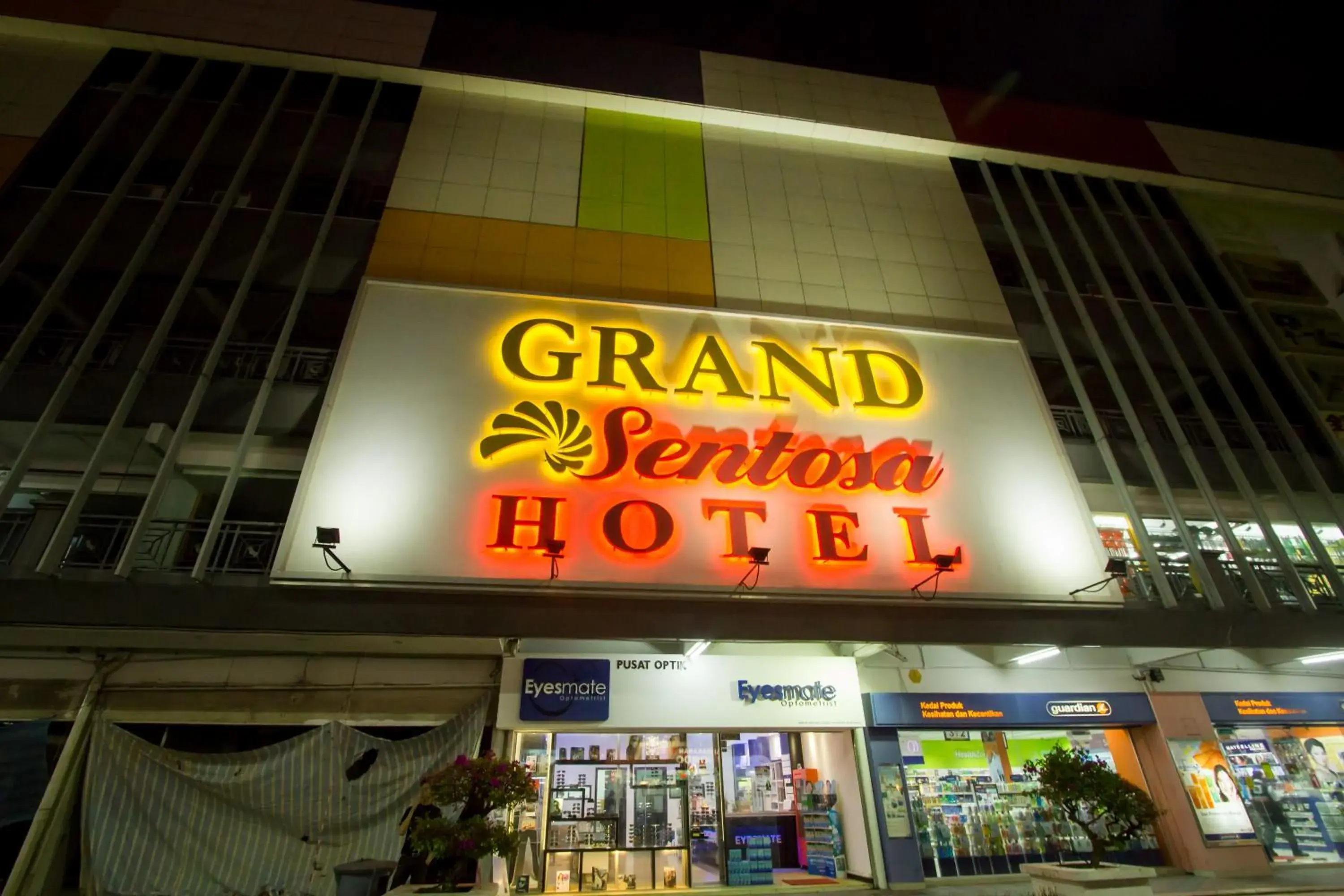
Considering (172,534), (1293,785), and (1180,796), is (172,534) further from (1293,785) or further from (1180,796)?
(1293,785)

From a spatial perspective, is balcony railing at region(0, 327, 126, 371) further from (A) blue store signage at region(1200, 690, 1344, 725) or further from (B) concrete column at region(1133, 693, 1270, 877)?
(A) blue store signage at region(1200, 690, 1344, 725)

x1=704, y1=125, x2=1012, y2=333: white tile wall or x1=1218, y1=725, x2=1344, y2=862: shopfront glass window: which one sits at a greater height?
x1=704, y1=125, x2=1012, y2=333: white tile wall

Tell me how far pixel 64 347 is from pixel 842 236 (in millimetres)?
13801

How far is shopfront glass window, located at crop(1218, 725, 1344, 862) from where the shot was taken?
1027cm

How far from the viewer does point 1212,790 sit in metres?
9.99

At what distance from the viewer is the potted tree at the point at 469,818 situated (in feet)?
17.1

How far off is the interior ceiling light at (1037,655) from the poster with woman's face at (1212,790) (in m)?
2.60

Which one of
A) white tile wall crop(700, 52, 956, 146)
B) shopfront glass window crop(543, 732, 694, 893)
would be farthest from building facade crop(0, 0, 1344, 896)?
white tile wall crop(700, 52, 956, 146)

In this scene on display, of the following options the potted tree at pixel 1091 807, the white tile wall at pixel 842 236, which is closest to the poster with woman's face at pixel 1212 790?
the potted tree at pixel 1091 807

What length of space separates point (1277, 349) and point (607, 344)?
13183 millimetres

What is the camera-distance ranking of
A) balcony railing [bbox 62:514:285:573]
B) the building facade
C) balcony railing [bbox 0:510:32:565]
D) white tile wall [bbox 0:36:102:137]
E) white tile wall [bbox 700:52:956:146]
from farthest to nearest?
white tile wall [bbox 700:52:956:146]
white tile wall [bbox 0:36:102:137]
balcony railing [bbox 62:514:285:573]
balcony railing [bbox 0:510:32:565]
the building facade

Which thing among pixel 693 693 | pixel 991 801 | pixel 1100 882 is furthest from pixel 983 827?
pixel 693 693

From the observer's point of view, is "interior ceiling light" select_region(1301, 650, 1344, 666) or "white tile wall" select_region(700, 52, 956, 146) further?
"white tile wall" select_region(700, 52, 956, 146)

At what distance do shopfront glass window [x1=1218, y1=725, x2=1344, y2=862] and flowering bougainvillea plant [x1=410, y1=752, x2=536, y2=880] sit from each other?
11880mm
